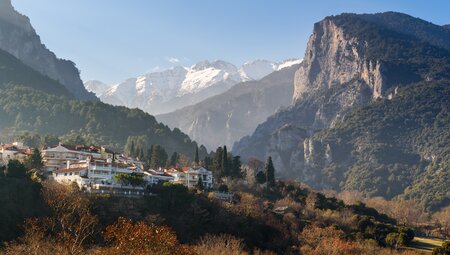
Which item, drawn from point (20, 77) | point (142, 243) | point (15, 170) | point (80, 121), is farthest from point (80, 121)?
point (142, 243)

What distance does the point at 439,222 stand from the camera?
112375 mm

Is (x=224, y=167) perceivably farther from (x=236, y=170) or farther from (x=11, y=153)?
(x=11, y=153)

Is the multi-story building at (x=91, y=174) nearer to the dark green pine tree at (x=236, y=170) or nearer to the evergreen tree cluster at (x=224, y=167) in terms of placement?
the evergreen tree cluster at (x=224, y=167)

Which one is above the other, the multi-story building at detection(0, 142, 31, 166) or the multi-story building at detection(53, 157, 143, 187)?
the multi-story building at detection(0, 142, 31, 166)

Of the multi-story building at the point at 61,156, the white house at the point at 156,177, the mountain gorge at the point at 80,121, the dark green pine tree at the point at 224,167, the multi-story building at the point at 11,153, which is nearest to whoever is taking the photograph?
the white house at the point at 156,177

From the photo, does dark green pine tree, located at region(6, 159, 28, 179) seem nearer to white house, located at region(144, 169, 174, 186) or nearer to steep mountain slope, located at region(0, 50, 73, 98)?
white house, located at region(144, 169, 174, 186)

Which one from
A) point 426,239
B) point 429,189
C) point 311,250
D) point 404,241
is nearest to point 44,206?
point 311,250

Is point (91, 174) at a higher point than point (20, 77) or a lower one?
lower

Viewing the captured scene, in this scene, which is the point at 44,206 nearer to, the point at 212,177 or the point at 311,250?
the point at 311,250

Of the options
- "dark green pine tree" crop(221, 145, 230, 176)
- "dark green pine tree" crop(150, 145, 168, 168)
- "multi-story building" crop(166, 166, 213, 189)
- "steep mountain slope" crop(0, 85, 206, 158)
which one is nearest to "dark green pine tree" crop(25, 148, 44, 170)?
"multi-story building" crop(166, 166, 213, 189)

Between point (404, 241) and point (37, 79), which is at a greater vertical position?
point (37, 79)

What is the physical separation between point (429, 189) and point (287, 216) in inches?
4121

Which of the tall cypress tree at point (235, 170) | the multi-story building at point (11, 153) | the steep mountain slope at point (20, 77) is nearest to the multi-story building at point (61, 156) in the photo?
the multi-story building at point (11, 153)

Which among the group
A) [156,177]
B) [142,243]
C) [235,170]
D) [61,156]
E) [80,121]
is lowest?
[142,243]
